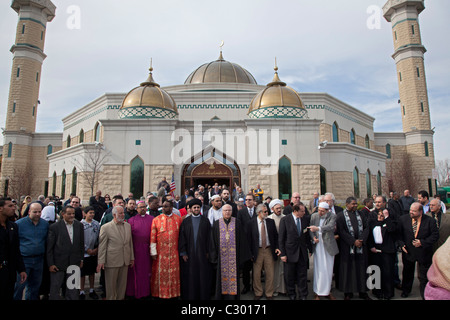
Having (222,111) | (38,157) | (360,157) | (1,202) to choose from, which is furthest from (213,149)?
(38,157)

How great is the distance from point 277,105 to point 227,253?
11.7m

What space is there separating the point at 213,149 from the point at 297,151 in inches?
165

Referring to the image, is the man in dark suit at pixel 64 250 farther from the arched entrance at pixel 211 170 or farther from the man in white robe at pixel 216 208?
the arched entrance at pixel 211 170

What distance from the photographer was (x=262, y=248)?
5.06 metres

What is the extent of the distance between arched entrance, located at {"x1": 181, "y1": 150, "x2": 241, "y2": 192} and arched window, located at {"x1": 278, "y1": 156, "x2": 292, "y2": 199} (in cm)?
Answer: 202

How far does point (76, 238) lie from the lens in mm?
4406

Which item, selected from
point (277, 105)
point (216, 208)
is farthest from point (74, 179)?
point (216, 208)

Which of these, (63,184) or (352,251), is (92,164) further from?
(352,251)

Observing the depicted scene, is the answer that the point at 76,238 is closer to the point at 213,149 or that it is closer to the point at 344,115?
the point at 213,149

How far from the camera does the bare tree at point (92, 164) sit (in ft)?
46.7

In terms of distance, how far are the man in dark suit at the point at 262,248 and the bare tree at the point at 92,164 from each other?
1105cm

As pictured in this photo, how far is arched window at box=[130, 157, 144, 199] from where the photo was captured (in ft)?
45.6

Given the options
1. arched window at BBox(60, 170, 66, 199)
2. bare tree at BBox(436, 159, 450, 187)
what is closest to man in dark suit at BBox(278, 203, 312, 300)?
arched window at BBox(60, 170, 66, 199)

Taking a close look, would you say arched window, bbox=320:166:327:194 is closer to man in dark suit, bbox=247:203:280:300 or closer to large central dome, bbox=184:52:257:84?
large central dome, bbox=184:52:257:84
